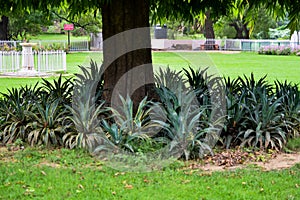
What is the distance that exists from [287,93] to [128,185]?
3.91 metres

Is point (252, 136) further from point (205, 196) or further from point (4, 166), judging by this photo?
point (4, 166)

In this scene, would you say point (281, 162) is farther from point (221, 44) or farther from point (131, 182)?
point (221, 44)

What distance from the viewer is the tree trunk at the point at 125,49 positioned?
24.2 feet

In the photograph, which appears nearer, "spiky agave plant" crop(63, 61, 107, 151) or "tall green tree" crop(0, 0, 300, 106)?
"spiky agave plant" crop(63, 61, 107, 151)

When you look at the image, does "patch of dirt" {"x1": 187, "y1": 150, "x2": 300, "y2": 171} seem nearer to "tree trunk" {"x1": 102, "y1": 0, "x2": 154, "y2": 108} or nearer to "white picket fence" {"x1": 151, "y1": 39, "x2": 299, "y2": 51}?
"tree trunk" {"x1": 102, "y1": 0, "x2": 154, "y2": 108}

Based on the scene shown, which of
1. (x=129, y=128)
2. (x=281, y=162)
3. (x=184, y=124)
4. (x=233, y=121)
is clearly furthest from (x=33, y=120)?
(x=281, y=162)

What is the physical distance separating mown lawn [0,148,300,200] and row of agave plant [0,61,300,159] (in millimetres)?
535

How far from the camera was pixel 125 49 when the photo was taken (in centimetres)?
737

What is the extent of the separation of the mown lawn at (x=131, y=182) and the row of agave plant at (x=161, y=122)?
0.54 meters

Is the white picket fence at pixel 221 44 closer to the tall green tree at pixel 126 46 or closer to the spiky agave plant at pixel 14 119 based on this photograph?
the tall green tree at pixel 126 46

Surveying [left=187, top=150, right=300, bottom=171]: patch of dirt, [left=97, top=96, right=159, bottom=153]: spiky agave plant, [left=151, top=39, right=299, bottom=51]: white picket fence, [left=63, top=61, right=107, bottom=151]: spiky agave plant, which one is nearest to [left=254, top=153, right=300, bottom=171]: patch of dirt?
[left=187, top=150, right=300, bottom=171]: patch of dirt

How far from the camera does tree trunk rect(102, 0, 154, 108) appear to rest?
24.2ft

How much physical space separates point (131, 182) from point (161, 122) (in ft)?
4.48

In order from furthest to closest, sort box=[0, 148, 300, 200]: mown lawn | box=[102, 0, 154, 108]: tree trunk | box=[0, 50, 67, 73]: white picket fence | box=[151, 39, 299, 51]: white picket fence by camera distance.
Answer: box=[151, 39, 299, 51]: white picket fence, box=[0, 50, 67, 73]: white picket fence, box=[102, 0, 154, 108]: tree trunk, box=[0, 148, 300, 200]: mown lawn
